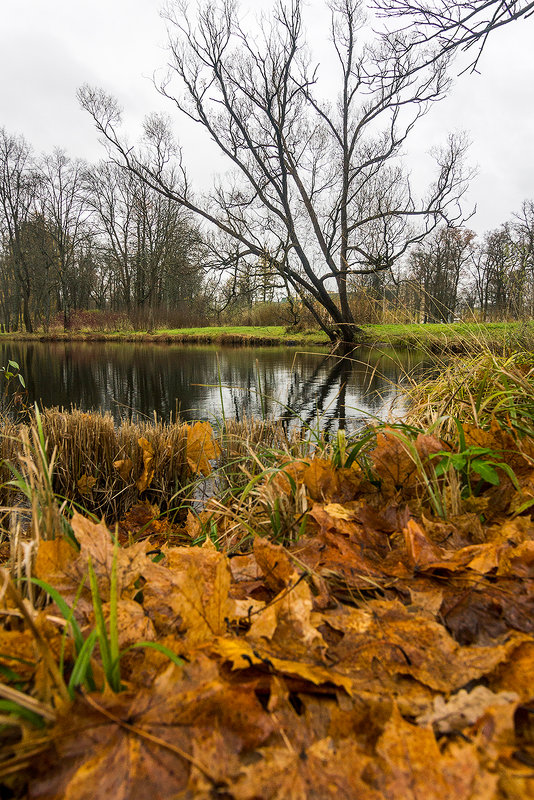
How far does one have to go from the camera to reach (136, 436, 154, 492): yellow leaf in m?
3.56

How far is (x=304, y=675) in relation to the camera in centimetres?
61

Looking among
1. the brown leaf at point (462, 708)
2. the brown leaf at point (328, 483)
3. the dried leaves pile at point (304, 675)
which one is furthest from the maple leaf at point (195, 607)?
the brown leaf at point (328, 483)

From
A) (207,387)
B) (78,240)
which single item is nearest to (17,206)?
(78,240)

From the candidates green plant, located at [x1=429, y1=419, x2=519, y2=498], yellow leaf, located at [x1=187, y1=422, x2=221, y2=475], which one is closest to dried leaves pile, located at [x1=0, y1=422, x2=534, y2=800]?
green plant, located at [x1=429, y1=419, x2=519, y2=498]

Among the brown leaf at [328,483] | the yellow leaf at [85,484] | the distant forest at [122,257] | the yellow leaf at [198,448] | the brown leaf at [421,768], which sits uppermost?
the distant forest at [122,257]

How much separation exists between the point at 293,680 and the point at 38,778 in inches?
13.5

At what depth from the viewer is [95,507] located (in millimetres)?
3666

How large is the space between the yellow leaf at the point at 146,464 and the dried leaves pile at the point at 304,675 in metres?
2.52

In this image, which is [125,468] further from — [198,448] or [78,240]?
[78,240]

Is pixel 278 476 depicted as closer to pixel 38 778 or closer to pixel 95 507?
pixel 38 778

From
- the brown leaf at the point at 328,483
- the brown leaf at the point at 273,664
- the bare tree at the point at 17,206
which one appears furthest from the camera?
the bare tree at the point at 17,206

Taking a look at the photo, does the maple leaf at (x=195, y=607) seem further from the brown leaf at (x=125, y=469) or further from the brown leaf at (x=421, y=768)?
the brown leaf at (x=125, y=469)

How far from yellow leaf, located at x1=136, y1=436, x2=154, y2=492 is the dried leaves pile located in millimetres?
2523

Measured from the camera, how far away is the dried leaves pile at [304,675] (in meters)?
0.47
